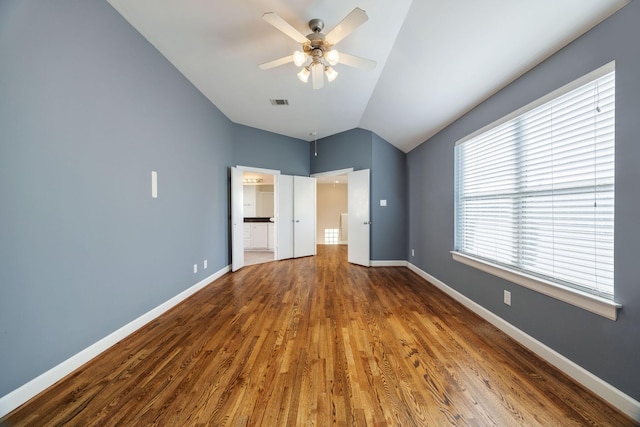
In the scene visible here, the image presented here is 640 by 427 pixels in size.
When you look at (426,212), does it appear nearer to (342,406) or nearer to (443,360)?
(443,360)

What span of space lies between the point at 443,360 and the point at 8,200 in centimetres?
296

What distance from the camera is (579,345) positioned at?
154 cm

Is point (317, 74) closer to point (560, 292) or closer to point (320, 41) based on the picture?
point (320, 41)

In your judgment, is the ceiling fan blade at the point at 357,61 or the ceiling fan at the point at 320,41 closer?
the ceiling fan at the point at 320,41

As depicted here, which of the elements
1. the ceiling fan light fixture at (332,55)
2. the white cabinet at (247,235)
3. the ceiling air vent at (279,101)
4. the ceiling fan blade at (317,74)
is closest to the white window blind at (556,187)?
the ceiling fan light fixture at (332,55)

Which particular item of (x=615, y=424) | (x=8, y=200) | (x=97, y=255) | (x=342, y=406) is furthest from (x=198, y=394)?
(x=615, y=424)

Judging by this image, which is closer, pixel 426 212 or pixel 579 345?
pixel 579 345

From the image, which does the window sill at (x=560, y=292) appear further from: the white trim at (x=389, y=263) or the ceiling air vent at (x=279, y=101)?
the ceiling air vent at (x=279, y=101)

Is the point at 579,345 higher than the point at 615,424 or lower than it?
higher

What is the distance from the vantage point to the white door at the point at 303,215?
5.70 m

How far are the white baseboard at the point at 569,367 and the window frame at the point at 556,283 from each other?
1.31ft

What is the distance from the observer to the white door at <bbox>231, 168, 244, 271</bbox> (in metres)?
4.47

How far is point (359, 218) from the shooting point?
16.5 ft

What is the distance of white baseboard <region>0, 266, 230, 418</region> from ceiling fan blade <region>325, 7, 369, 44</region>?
3132 millimetres
